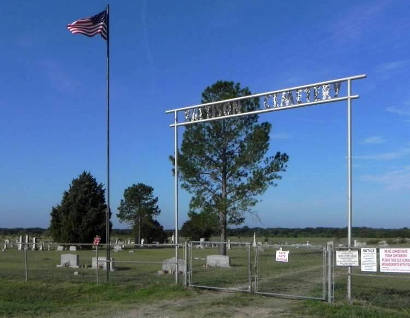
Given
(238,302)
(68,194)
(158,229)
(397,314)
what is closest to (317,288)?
(238,302)

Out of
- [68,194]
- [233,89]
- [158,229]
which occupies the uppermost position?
[233,89]

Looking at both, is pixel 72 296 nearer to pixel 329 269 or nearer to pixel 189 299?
pixel 189 299

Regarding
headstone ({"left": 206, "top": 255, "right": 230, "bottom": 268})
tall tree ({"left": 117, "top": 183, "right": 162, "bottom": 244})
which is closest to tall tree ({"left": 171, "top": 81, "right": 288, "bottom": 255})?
headstone ({"left": 206, "top": 255, "right": 230, "bottom": 268})

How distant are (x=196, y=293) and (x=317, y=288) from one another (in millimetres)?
3637

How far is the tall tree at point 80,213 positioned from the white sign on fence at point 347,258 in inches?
1736

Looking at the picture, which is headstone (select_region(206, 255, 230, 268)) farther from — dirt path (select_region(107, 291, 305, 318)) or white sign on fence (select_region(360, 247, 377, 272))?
white sign on fence (select_region(360, 247, 377, 272))

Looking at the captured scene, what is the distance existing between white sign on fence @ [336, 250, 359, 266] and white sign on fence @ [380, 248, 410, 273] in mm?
774

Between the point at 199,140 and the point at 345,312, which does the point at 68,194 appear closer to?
the point at 199,140

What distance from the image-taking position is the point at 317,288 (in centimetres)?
1614

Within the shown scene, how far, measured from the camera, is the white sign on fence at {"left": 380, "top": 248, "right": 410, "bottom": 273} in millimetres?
11750

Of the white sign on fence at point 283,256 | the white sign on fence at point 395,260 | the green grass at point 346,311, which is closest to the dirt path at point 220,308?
the green grass at point 346,311

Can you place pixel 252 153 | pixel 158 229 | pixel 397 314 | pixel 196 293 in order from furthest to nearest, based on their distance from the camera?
1. pixel 158 229
2. pixel 252 153
3. pixel 196 293
4. pixel 397 314

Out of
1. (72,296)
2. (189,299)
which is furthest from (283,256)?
(72,296)

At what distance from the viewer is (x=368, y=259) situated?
1234 cm
